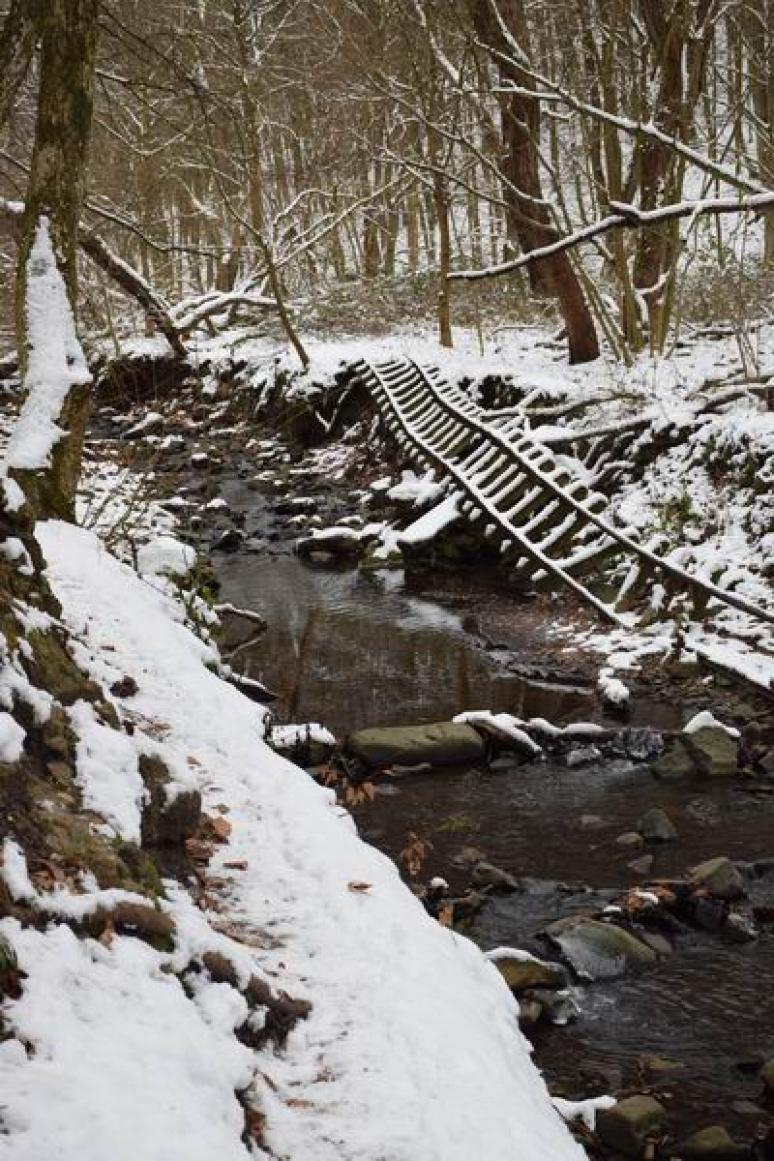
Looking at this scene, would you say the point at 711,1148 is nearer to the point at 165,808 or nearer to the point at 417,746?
the point at 165,808

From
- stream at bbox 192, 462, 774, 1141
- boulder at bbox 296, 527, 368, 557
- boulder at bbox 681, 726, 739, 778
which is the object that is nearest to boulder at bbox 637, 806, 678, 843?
stream at bbox 192, 462, 774, 1141

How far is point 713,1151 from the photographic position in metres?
3.44

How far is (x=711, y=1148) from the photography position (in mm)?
3441

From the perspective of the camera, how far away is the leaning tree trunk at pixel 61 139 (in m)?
5.53

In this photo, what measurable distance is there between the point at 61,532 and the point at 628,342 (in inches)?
362

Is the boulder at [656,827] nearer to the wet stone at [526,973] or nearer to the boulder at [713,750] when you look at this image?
the boulder at [713,750]

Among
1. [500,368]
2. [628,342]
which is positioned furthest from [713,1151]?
[500,368]

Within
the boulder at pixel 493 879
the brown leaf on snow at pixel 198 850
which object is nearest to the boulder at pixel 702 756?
the boulder at pixel 493 879

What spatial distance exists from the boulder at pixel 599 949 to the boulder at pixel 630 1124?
2.99 ft

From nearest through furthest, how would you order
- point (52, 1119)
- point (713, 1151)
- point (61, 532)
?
1. point (52, 1119)
2. point (713, 1151)
3. point (61, 532)

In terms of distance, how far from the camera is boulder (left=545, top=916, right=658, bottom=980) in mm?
4574

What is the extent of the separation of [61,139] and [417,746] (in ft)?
13.8

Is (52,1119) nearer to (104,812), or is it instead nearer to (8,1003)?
(8,1003)

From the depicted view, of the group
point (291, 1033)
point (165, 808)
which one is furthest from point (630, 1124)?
point (165, 808)
